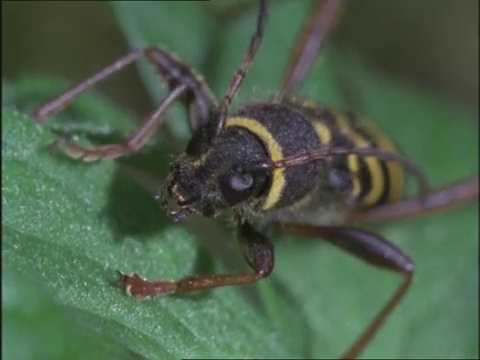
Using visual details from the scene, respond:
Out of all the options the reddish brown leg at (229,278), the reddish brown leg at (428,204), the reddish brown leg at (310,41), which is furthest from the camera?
the reddish brown leg at (310,41)

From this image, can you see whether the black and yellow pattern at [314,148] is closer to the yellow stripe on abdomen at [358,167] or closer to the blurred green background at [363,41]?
the yellow stripe on abdomen at [358,167]

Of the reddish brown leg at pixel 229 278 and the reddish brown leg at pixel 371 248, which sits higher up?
the reddish brown leg at pixel 229 278

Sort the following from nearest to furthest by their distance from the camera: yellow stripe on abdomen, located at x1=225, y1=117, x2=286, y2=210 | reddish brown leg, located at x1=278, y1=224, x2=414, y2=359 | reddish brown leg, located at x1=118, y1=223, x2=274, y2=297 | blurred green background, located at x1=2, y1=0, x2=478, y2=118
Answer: reddish brown leg, located at x1=118, y1=223, x2=274, y2=297, yellow stripe on abdomen, located at x1=225, y1=117, x2=286, y2=210, reddish brown leg, located at x1=278, y1=224, x2=414, y2=359, blurred green background, located at x1=2, y1=0, x2=478, y2=118

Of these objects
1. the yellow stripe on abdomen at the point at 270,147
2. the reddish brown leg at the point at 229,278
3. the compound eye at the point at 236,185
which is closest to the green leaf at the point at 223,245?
the reddish brown leg at the point at 229,278

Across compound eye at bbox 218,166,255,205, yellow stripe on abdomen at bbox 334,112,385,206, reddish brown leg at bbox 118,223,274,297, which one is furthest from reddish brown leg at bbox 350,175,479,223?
compound eye at bbox 218,166,255,205

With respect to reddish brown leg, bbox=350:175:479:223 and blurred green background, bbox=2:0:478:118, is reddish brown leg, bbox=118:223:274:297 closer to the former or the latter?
reddish brown leg, bbox=350:175:479:223

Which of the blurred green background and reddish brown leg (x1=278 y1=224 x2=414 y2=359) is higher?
the blurred green background

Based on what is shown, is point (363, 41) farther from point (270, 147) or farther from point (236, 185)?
point (236, 185)
